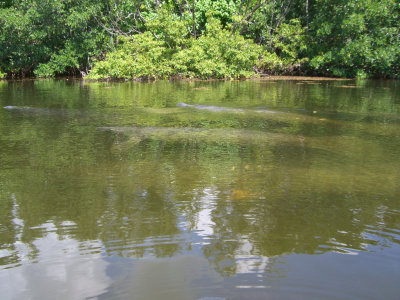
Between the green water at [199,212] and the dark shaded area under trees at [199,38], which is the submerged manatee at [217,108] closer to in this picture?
the green water at [199,212]

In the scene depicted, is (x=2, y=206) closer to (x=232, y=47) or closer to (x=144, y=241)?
(x=144, y=241)

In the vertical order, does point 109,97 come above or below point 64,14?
below

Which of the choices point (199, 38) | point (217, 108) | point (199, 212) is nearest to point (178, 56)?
point (199, 38)

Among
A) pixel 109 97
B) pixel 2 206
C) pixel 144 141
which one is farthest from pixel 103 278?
pixel 109 97

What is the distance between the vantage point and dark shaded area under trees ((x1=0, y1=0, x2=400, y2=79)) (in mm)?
21484

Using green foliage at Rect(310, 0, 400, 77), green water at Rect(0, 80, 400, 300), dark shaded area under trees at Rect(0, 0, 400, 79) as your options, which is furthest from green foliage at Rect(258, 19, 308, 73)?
green water at Rect(0, 80, 400, 300)

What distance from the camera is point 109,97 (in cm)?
1338

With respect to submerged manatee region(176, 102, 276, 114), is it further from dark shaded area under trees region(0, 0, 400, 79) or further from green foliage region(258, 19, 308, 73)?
green foliage region(258, 19, 308, 73)

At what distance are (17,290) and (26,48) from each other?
2267 cm

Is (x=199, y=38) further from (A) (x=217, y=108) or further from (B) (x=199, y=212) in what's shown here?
(B) (x=199, y=212)

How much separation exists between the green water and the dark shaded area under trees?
1519 centimetres

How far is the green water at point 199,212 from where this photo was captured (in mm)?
2617

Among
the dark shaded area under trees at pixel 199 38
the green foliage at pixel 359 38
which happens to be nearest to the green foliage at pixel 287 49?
the dark shaded area under trees at pixel 199 38

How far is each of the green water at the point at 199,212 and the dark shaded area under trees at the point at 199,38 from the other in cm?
1519
